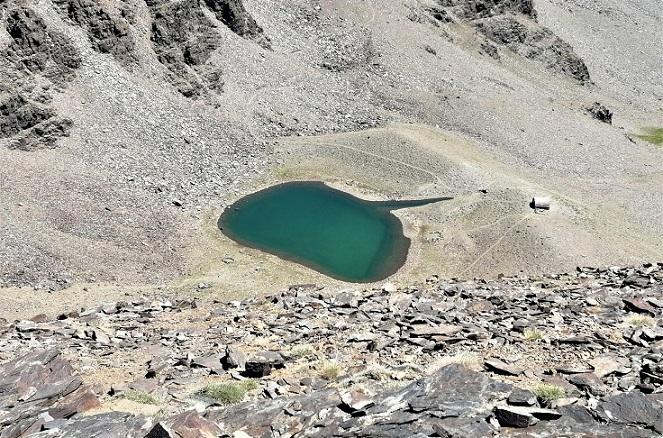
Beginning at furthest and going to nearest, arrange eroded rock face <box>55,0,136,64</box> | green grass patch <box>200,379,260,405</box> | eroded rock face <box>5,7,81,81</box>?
eroded rock face <box>55,0,136,64</box>, eroded rock face <box>5,7,81,81</box>, green grass patch <box>200,379,260,405</box>

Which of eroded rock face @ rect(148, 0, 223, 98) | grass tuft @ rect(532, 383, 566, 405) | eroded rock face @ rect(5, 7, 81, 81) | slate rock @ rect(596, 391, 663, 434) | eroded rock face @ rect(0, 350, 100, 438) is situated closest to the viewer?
slate rock @ rect(596, 391, 663, 434)

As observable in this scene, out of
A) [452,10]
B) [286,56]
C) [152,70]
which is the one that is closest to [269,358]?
[152,70]

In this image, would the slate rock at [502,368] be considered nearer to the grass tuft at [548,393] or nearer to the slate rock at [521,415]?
the grass tuft at [548,393]

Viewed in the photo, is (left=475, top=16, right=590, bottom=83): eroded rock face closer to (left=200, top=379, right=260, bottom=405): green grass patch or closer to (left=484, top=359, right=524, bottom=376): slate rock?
(left=484, top=359, right=524, bottom=376): slate rock

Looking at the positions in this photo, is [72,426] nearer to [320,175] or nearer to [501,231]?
[501,231]

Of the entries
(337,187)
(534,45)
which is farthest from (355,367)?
(534,45)

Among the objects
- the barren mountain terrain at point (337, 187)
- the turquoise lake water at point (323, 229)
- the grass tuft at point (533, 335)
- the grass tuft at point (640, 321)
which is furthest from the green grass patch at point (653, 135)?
the grass tuft at point (533, 335)

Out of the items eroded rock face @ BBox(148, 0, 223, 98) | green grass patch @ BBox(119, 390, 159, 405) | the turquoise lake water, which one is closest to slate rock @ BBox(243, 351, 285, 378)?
green grass patch @ BBox(119, 390, 159, 405)
